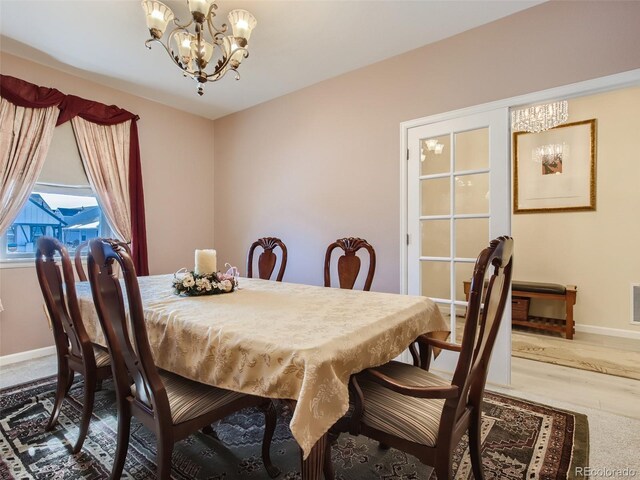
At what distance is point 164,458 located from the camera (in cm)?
113

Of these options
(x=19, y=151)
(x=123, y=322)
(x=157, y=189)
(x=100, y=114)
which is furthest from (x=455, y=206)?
(x=19, y=151)

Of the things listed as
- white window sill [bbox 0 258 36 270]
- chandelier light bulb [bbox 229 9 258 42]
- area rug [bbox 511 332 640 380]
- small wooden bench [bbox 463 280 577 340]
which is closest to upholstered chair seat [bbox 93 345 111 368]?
white window sill [bbox 0 258 36 270]

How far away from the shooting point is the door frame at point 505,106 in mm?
2025

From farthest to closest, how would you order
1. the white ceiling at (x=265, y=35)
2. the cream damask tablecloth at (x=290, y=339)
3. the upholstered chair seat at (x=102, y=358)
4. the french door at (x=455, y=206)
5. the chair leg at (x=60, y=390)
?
the french door at (x=455, y=206), the white ceiling at (x=265, y=35), the chair leg at (x=60, y=390), the upholstered chair seat at (x=102, y=358), the cream damask tablecloth at (x=290, y=339)

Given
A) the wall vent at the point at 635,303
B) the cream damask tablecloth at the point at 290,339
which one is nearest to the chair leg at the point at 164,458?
the cream damask tablecloth at the point at 290,339

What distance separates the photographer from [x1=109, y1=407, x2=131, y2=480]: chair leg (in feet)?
4.25

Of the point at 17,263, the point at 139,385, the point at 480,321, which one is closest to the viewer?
the point at 480,321

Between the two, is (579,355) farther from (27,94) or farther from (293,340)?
(27,94)

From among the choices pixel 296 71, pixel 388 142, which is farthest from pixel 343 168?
pixel 296 71

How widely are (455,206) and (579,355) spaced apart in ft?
6.48

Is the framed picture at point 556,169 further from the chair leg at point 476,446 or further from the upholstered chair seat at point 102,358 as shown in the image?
the upholstered chair seat at point 102,358

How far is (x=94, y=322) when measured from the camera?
1751mm

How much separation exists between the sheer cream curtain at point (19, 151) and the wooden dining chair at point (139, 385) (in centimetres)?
242

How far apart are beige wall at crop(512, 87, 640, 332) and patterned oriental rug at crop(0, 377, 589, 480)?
2.47 meters
